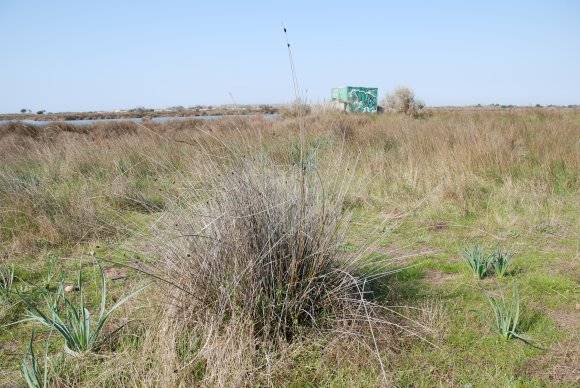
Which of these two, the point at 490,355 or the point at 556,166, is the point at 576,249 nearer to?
the point at 490,355

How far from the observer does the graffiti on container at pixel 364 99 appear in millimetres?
33375

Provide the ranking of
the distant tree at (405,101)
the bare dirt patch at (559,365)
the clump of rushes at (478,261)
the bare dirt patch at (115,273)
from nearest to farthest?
1. the bare dirt patch at (559,365)
2. the clump of rushes at (478,261)
3. the bare dirt patch at (115,273)
4. the distant tree at (405,101)

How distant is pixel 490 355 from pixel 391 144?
26.2ft

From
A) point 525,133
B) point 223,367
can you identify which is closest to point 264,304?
point 223,367

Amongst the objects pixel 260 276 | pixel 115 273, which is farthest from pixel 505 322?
pixel 115 273

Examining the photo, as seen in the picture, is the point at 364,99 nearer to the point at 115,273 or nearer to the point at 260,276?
the point at 115,273

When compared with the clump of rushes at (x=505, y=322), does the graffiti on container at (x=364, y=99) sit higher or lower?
higher

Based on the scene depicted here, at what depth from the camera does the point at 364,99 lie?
3512cm

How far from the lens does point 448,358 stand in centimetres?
220

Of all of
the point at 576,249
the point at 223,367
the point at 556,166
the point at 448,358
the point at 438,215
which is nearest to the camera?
the point at 223,367

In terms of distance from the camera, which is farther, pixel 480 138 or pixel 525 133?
pixel 525 133

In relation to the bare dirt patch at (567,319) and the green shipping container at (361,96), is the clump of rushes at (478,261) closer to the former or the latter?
the bare dirt patch at (567,319)

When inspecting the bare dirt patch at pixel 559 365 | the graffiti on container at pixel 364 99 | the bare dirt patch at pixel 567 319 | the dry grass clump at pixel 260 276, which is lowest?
the bare dirt patch at pixel 567 319

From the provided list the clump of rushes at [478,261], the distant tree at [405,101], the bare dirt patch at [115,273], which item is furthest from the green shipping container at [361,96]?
the bare dirt patch at [115,273]
